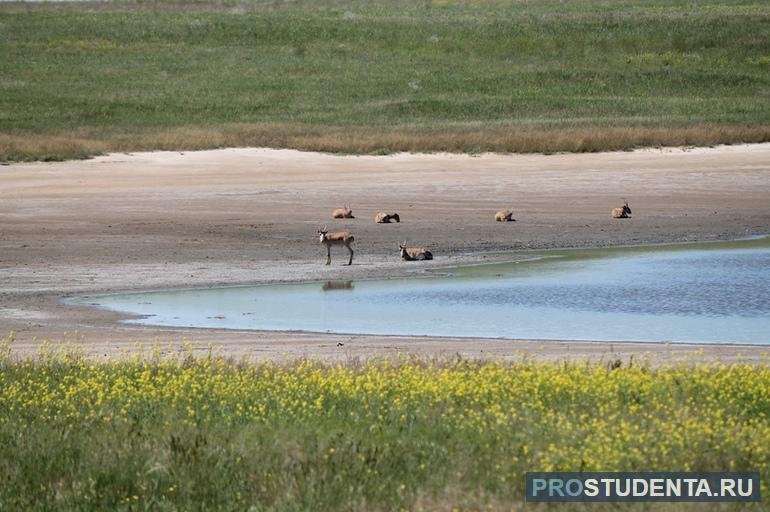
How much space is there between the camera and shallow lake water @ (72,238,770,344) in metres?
18.1

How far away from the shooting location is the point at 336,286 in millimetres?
21781

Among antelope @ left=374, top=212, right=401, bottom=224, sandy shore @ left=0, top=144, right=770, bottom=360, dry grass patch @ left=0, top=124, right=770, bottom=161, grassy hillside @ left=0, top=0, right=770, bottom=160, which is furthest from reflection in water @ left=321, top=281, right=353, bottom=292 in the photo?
grassy hillside @ left=0, top=0, right=770, bottom=160

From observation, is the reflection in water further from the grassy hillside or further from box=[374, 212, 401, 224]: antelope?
the grassy hillside

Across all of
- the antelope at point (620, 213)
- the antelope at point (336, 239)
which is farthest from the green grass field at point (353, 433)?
the antelope at point (620, 213)

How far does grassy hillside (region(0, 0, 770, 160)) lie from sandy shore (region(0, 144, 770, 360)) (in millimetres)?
2658

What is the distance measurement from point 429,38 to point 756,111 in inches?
1046

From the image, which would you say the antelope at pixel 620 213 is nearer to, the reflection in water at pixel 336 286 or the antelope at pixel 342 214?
the antelope at pixel 342 214

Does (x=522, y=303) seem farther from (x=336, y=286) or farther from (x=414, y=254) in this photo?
(x=414, y=254)

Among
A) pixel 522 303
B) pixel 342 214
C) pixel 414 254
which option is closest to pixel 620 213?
pixel 342 214

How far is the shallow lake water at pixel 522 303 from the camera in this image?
18.1m

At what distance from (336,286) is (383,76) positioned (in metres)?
39.7

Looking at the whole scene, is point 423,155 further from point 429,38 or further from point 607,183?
point 429,38

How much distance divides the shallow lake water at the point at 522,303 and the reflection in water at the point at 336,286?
35 millimetres

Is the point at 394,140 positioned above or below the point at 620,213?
above
